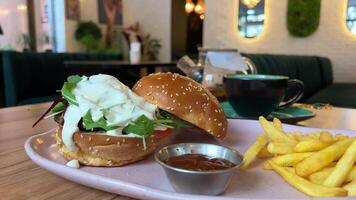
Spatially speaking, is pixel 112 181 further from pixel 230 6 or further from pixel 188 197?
pixel 230 6

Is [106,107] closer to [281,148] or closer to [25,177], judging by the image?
[25,177]

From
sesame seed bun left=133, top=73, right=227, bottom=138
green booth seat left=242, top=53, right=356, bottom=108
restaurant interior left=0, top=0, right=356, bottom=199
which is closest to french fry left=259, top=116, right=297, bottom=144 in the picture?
restaurant interior left=0, top=0, right=356, bottom=199

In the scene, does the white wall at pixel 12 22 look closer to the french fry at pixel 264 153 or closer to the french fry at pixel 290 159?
the french fry at pixel 264 153

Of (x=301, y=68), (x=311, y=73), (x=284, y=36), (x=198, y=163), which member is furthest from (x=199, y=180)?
(x=284, y=36)

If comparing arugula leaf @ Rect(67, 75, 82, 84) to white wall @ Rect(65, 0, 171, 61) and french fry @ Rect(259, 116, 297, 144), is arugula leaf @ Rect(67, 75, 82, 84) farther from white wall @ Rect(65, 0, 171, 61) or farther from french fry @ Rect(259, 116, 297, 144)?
white wall @ Rect(65, 0, 171, 61)

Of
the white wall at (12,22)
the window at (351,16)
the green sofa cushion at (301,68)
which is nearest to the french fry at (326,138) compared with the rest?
the green sofa cushion at (301,68)

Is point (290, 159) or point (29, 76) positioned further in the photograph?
point (29, 76)

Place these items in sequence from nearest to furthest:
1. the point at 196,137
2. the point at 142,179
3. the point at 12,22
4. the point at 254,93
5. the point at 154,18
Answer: the point at 142,179, the point at 196,137, the point at 254,93, the point at 12,22, the point at 154,18

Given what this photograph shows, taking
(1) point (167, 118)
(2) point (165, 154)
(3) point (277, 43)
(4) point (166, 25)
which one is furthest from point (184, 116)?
(4) point (166, 25)
